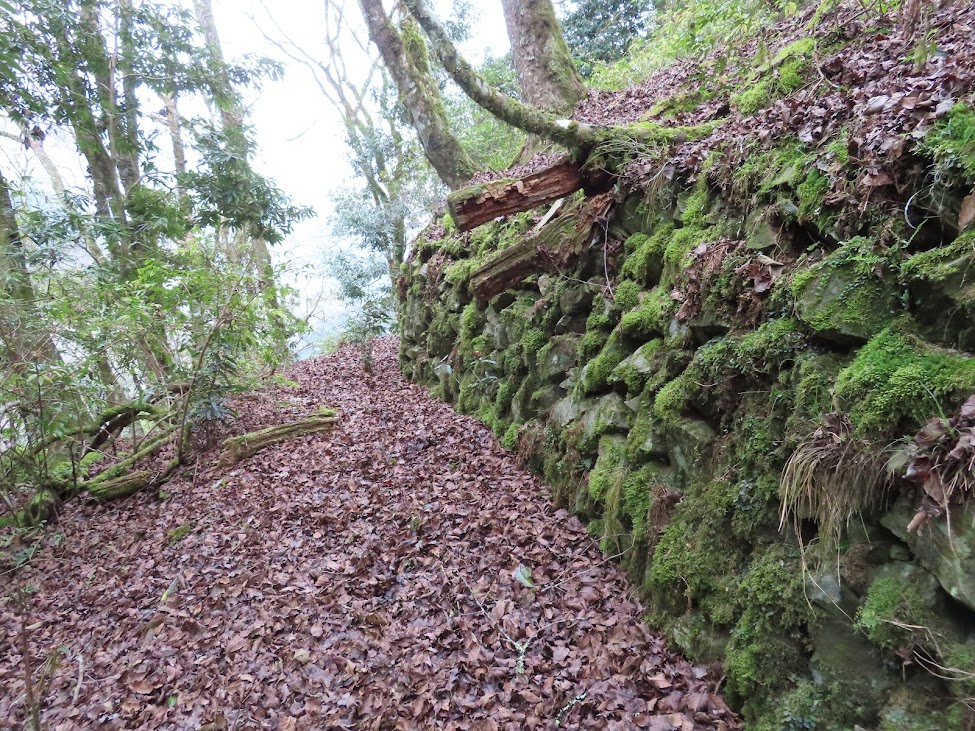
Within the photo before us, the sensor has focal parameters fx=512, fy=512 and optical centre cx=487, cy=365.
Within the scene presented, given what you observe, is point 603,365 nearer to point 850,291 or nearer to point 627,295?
point 627,295

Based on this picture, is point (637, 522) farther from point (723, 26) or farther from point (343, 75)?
point (343, 75)

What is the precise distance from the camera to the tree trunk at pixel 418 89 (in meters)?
Result: 8.54

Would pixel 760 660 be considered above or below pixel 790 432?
below

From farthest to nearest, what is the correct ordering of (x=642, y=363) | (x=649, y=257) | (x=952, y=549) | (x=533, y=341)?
(x=533, y=341), (x=649, y=257), (x=642, y=363), (x=952, y=549)

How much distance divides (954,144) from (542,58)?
7568 mm

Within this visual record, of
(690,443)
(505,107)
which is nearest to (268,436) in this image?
(505,107)

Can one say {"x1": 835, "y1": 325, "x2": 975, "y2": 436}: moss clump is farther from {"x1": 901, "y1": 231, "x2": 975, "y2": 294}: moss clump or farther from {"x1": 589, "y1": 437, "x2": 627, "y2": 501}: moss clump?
{"x1": 589, "y1": 437, "x2": 627, "y2": 501}: moss clump

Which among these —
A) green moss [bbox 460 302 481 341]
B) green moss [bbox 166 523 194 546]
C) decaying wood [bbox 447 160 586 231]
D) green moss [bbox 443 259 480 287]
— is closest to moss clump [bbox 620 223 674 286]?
decaying wood [bbox 447 160 586 231]

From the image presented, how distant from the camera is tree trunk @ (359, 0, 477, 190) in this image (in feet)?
28.0

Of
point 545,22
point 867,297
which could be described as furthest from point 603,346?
point 545,22

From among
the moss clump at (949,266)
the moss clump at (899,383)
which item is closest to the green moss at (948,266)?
the moss clump at (949,266)

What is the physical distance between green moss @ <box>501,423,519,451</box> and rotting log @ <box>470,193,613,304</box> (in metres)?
1.78

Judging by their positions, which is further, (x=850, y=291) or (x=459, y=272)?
(x=459, y=272)

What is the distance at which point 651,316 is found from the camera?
155 inches
